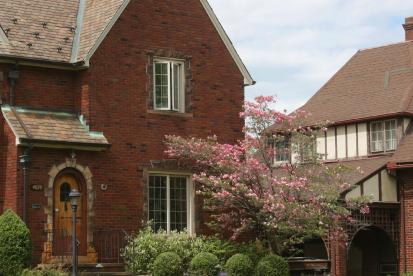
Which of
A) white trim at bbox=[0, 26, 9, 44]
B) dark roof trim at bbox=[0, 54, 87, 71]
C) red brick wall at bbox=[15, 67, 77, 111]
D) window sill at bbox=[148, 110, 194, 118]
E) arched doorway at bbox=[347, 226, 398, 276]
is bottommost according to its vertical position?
arched doorway at bbox=[347, 226, 398, 276]

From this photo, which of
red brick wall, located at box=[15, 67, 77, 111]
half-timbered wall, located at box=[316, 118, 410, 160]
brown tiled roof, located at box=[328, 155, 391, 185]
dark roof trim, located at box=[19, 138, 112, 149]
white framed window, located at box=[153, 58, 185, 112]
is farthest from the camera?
half-timbered wall, located at box=[316, 118, 410, 160]

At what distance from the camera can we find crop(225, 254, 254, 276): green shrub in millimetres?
25625

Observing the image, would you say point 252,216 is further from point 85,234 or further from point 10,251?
point 10,251

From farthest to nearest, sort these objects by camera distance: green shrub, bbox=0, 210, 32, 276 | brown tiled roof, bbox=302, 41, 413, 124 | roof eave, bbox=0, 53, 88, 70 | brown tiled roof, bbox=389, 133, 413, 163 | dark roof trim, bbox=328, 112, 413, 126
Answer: brown tiled roof, bbox=302, 41, 413, 124, dark roof trim, bbox=328, 112, 413, 126, brown tiled roof, bbox=389, 133, 413, 163, roof eave, bbox=0, 53, 88, 70, green shrub, bbox=0, 210, 32, 276

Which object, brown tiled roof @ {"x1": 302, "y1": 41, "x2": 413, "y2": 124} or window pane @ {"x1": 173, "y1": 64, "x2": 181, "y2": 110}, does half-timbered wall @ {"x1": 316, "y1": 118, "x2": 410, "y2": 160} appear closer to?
brown tiled roof @ {"x1": 302, "y1": 41, "x2": 413, "y2": 124}

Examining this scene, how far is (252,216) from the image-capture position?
90.8 ft

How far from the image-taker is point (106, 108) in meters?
26.6

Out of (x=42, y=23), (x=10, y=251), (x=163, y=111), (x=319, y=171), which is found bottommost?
(x=10, y=251)

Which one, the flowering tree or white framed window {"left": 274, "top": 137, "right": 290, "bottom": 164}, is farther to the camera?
white framed window {"left": 274, "top": 137, "right": 290, "bottom": 164}

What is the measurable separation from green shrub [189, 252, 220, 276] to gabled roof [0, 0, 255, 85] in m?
6.08

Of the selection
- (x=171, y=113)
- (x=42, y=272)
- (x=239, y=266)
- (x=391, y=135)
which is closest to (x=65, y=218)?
(x=42, y=272)

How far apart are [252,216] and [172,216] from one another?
2276mm

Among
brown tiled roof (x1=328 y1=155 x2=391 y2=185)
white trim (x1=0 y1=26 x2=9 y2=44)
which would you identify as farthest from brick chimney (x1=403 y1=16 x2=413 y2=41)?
white trim (x1=0 y1=26 x2=9 y2=44)

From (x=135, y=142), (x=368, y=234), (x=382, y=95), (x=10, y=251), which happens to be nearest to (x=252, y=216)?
(x=135, y=142)
